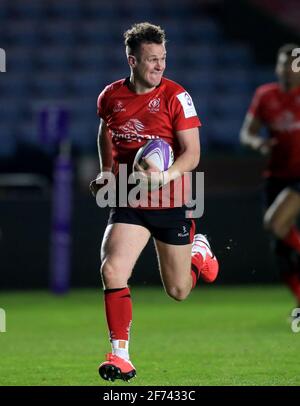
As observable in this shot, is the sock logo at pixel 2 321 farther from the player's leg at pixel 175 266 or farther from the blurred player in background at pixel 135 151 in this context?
the blurred player in background at pixel 135 151

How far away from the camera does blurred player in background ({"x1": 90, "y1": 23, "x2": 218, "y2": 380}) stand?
20.0 ft

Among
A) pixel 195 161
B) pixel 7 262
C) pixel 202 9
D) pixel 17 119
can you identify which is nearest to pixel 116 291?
pixel 195 161

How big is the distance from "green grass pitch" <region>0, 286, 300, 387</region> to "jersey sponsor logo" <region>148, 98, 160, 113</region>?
1405 mm

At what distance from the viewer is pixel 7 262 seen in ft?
42.8

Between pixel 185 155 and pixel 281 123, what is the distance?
401 centimetres

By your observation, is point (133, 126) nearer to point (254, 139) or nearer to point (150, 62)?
point (150, 62)

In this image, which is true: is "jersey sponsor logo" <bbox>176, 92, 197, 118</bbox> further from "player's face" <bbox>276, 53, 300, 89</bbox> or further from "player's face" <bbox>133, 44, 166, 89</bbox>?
"player's face" <bbox>276, 53, 300, 89</bbox>

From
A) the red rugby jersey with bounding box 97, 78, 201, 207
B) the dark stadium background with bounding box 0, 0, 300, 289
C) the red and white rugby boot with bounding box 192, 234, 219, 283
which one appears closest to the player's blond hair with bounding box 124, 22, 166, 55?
the red rugby jersey with bounding box 97, 78, 201, 207

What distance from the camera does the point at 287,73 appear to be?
9789 mm

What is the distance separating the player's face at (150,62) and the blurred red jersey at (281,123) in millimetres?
3772

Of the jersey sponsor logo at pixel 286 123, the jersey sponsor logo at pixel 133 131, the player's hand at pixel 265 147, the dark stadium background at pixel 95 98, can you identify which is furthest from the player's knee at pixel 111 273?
the dark stadium background at pixel 95 98

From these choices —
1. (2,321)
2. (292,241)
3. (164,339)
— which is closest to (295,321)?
(292,241)
